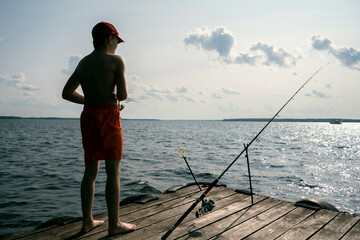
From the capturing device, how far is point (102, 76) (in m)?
2.95

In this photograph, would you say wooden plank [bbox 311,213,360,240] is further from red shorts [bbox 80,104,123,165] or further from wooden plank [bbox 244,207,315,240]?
red shorts [bbox 80,104,123,165]

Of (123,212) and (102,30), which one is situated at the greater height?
(102,30)

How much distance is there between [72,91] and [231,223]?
8.74 feet

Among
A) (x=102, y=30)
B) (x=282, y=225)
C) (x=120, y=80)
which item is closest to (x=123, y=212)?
(x=120, y=80)

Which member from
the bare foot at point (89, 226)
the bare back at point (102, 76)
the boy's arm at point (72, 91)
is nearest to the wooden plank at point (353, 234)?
the bare foot at point (89, 226)

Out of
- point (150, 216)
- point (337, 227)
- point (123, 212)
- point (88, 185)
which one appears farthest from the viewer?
point (123, 212)

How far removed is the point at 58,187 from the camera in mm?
9602

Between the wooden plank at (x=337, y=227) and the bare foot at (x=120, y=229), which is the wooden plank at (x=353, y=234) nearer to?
the wooden plank at (x=337, y=227)

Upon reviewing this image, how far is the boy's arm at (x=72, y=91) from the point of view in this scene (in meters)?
3.17

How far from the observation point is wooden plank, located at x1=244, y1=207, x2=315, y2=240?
3.18 m

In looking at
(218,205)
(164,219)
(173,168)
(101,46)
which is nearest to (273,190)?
(173,168)

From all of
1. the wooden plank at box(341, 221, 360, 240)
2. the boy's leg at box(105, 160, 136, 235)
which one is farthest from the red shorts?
the wooden plank at box(341, 221, 360, 240)

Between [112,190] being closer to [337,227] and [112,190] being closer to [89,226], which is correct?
[89,226]

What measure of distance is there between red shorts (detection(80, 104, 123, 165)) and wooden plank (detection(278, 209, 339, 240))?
221 cm
